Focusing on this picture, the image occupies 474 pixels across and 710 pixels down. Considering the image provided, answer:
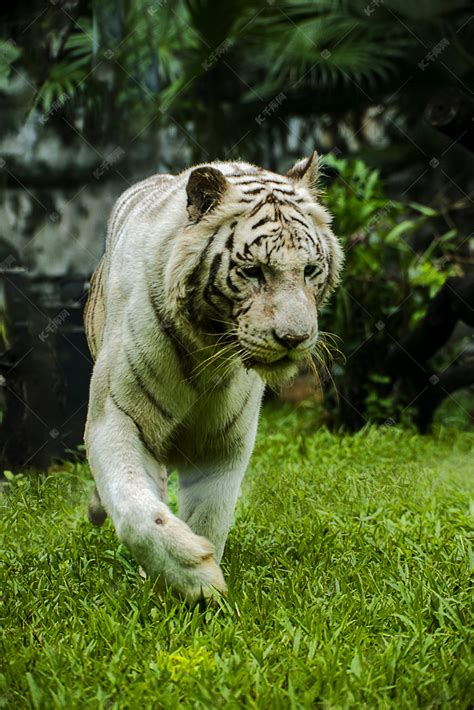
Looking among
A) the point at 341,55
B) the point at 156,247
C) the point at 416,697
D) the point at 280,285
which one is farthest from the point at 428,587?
the point at 341,55

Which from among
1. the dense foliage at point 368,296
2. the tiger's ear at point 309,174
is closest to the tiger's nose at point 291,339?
the tiger's ear at point 309,174

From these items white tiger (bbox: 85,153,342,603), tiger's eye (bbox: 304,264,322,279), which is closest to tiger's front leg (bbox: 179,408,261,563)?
white tiger (bbox: 85,153,342,603)

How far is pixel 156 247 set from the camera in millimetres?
3285

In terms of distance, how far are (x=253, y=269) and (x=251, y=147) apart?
8072 mm

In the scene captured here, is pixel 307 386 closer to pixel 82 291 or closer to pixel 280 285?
pixel 82 291

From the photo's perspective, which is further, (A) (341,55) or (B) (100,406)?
(A) (341,55)

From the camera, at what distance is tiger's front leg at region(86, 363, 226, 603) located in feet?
9.32

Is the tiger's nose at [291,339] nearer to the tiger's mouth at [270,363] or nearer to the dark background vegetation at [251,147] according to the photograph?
the tiger's mouth at [270,363]

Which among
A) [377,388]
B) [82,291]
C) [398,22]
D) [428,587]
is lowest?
[82,291]

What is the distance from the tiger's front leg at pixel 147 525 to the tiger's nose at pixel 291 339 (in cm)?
67

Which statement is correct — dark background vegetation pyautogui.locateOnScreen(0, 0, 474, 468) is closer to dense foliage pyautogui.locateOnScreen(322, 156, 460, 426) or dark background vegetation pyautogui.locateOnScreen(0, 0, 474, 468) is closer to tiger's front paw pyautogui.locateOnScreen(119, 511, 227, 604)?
dense foliage pyautogui.locateOnScreen(322, 156, 460, 426)

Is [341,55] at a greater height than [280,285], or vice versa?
[341,55]

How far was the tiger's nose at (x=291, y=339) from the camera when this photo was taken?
286cm

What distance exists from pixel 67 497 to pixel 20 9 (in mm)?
3018
